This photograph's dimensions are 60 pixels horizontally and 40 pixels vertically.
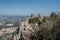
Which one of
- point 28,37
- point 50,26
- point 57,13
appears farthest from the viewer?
point 57,13

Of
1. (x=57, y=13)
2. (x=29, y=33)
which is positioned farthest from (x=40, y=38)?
(x=57, y=13)

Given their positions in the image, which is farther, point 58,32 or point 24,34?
point 24,34

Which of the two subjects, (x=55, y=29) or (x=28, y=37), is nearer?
(x=55, y=29)

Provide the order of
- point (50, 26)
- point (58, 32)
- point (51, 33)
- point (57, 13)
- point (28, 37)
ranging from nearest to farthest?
point (58, 32)
point (51, 33)
point (50, 26)
point (28, 37)
point (57, 13)

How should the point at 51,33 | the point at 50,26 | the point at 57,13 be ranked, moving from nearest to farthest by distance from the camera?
the point at 51,33 < the point at 50,26 < the point at 57,13

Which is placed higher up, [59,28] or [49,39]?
[59,28]

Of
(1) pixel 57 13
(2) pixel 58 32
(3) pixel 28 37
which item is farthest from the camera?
(1) pixel 57 13

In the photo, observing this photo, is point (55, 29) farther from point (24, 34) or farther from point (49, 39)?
point (24, 34)

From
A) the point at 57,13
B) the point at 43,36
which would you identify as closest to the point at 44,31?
the point at 43,36

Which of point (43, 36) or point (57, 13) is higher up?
point (57, 13)

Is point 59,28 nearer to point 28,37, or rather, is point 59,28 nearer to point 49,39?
point 49,39
